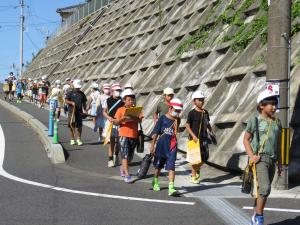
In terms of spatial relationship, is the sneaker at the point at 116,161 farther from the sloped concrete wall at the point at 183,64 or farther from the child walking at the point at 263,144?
the child walking at the point at 263,144

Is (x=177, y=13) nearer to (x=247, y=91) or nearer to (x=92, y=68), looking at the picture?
(x=92, y=68)

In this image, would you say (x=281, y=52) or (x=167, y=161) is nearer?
(x=167, y=161)

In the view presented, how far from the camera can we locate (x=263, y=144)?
6.67 m

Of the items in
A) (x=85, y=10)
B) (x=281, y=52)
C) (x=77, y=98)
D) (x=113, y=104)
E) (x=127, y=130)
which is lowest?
(x=127, y=130)

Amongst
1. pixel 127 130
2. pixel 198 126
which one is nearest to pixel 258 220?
pixel 198 126

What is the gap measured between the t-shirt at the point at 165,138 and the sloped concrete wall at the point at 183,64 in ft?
5.75

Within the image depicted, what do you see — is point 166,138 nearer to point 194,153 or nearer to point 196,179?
point 194,153

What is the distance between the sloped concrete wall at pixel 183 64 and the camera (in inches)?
463

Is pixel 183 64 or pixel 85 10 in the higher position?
pixel 85 10

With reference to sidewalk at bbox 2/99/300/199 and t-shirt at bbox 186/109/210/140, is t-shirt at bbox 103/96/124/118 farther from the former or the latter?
t-shirt at bbox 186/109/210/140

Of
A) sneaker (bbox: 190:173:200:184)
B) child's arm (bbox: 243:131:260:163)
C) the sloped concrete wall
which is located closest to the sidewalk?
sneaker (bbox: 190:173:200:184)

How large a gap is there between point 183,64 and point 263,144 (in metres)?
11.7

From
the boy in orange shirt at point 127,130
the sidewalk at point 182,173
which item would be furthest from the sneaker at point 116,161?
the boy in orange shirt at point 127,130

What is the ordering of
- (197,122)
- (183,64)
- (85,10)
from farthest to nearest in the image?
1. (85,10)
2. (183,64)
3. (197,122)
